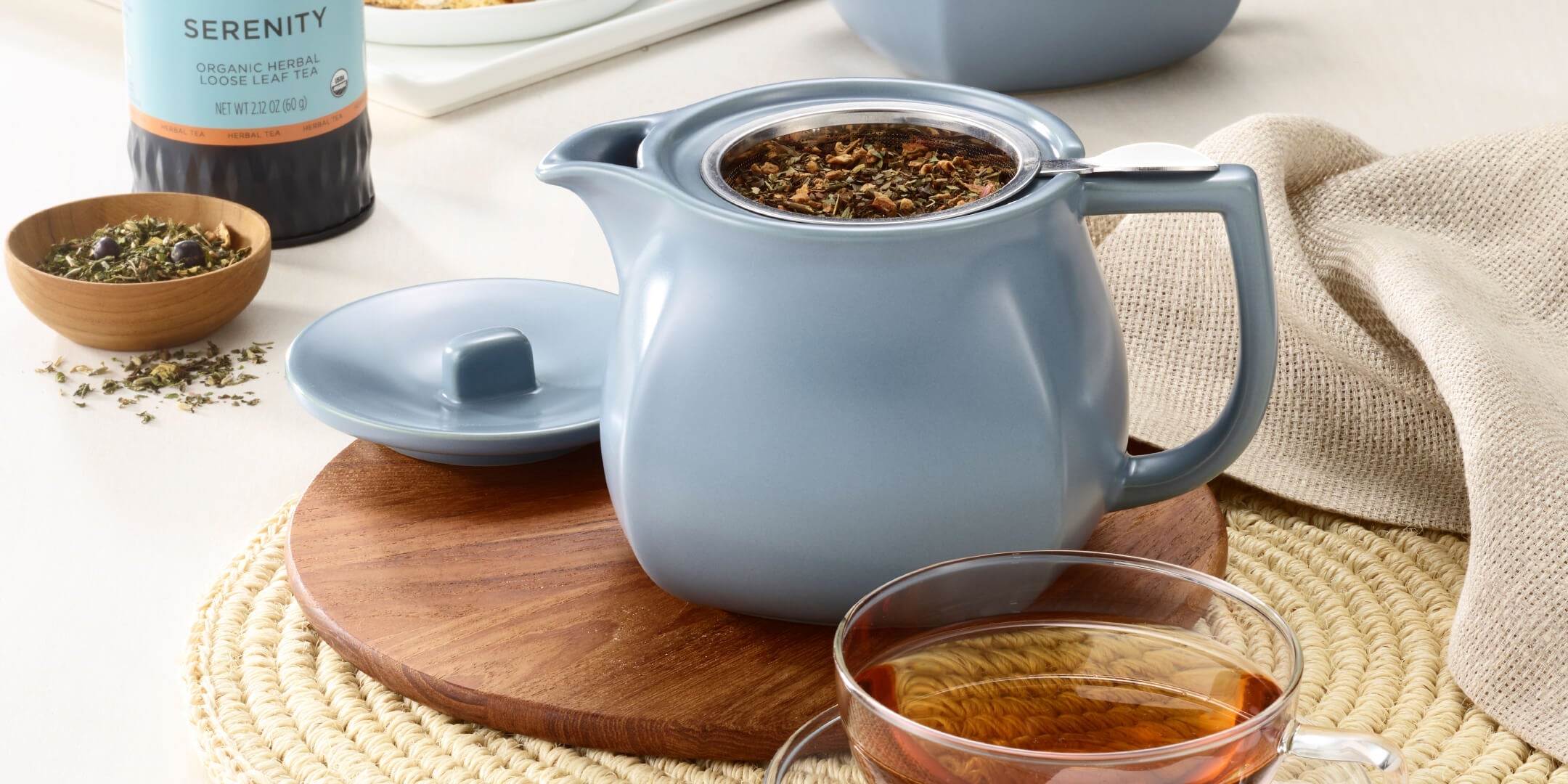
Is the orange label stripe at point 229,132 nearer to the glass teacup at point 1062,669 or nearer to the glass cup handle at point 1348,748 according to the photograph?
the glass teacup at point 1062,669

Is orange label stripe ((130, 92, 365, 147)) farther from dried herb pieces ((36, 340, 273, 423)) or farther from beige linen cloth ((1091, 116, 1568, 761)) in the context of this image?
beige linen cloth ((1091, 116, 1568, 761))

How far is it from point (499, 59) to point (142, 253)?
0.45 meters

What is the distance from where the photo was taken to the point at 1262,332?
1.63 ft

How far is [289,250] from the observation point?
0.96 m

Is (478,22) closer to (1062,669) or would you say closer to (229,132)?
(229,132)

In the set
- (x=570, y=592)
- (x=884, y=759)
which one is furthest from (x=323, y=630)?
(x=884, y=759)

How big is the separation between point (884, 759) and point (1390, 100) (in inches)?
39.9

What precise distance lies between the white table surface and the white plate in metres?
0.05

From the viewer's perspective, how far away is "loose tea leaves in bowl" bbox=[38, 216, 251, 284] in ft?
2.62

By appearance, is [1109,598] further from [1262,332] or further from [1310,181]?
[1310,181]

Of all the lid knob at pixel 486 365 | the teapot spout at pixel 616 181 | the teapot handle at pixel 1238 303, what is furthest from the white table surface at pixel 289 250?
the teapot handle at pixel 1238 303

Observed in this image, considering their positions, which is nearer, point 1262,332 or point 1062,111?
point 1262,332

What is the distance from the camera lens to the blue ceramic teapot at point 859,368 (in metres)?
0.45

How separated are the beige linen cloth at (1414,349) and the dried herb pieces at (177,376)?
46 centimetres
